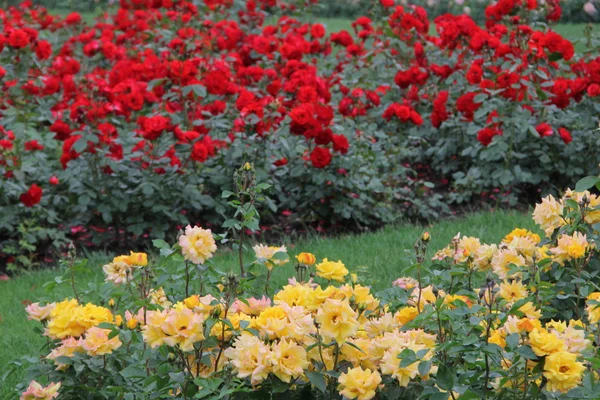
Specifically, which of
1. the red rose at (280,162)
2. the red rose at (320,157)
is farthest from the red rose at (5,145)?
the red rose at (320,157)

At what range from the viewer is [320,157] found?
5074mm

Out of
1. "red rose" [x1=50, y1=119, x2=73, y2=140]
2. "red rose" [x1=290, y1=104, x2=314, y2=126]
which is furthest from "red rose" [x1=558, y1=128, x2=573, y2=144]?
"red rose" [x1=50, y1=119, x2=73, y2=140]

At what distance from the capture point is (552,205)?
289 centimetres

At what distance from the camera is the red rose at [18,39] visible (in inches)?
226

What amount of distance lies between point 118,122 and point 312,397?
3.50 metres

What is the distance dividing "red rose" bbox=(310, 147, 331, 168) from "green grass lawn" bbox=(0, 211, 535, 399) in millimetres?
422

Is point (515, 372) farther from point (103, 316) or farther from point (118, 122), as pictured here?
point (118, 122)

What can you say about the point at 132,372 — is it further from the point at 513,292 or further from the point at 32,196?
the point at 32,196

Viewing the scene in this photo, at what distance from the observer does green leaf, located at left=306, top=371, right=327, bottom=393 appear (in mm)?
1931

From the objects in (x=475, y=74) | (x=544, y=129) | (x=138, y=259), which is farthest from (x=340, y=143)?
(x=138, y=259)

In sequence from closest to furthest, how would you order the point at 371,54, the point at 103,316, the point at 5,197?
the point at 103,316, the point at 5,197, the point at 371,54

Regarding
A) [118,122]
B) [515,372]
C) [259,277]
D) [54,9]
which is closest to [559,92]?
[118,122]

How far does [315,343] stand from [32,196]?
3.36 meters

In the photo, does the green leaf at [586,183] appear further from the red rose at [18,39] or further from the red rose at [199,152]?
the red rose at [18,39]
